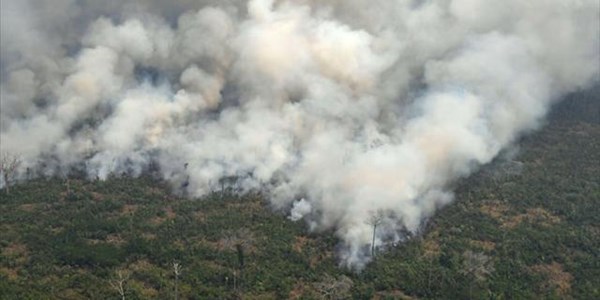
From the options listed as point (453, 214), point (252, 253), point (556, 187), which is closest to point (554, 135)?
point (556, 187)

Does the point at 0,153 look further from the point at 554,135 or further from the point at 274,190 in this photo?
the point at 554,135

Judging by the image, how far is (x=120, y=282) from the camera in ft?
233

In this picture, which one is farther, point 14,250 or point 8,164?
point 8,164

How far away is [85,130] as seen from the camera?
12044 centimetres

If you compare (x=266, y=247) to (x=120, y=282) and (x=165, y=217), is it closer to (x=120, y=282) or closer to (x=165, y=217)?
(x=165, y=217)

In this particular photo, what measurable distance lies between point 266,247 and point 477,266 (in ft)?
77.0

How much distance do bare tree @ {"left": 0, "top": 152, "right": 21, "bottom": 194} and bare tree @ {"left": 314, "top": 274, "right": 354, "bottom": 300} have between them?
49816mm

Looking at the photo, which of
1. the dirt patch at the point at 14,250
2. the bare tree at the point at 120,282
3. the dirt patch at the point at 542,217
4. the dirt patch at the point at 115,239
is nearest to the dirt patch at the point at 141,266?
the bare tree at the point at 120,282

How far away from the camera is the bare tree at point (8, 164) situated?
104375 mm

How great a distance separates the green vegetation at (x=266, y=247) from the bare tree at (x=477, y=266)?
15 centimetres

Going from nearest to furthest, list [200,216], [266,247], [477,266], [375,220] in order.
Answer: [477,266], [266,247], [375,220], [200,216]

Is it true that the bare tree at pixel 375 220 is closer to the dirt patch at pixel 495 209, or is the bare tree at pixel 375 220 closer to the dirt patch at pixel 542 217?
the dirt patch at pixel 495 209

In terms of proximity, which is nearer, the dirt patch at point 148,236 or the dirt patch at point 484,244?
the dirt patch at point 484,244

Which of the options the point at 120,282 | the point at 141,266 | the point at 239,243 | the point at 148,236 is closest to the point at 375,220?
the point at 239,243
